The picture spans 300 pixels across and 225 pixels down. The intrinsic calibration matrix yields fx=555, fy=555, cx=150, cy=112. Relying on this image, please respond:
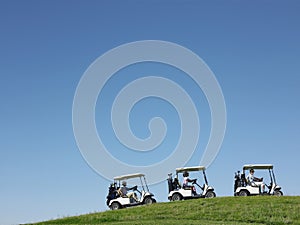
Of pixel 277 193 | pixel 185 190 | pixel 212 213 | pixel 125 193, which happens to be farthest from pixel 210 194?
pixel 212 213

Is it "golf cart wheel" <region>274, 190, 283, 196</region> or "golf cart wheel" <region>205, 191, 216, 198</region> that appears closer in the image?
"golf cart wheel" <region>205, 191, 216, 198</region>

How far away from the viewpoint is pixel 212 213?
27469 mm

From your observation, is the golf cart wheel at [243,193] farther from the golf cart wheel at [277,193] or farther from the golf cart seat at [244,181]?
the golf cart wheel at [277,193]

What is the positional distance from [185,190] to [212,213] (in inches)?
294

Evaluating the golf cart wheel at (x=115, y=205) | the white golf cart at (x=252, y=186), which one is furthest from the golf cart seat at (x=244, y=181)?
the golf cart wheel at (x=115, y=205)

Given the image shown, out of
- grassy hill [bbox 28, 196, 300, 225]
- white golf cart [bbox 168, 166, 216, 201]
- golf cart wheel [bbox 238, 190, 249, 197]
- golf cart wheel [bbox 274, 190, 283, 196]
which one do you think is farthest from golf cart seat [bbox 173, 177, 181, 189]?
golf cart wheel [bbox 274, 190, 283, 196]

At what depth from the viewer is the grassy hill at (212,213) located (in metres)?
25.6

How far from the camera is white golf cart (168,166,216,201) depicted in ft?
114

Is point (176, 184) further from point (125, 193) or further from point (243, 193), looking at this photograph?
point (243, 193)

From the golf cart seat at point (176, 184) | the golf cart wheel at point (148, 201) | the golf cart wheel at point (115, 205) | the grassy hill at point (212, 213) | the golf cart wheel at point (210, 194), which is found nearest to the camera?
the grassy hill at point (212, 213)

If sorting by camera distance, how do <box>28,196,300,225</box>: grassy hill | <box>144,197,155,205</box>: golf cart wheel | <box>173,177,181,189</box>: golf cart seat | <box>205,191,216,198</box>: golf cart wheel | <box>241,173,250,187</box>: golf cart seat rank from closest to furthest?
1. <box>28,196,300,225</box>: grassy hill
2. <box>144,197,155,205</box>: golf cart wheel
3. <box>205,191,216,198</box>: golf cart wheel
4. <box>241,173,250,187</box>: golf cart seat
5. <box>173,177,181,189</box>: golf cart seat

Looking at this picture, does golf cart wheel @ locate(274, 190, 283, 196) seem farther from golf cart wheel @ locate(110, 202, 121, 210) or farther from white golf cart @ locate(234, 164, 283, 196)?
golf cart wheel @ locate(110, 202, 121, 210)

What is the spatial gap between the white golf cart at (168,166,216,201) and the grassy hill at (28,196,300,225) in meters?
3.10

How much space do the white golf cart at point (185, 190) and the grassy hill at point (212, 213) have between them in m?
3.10
